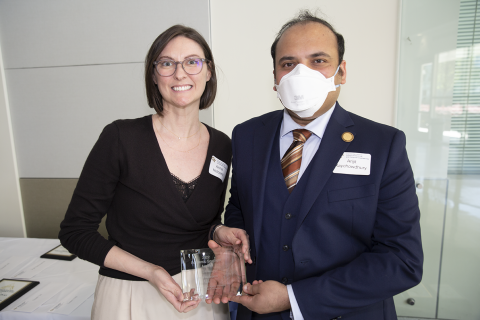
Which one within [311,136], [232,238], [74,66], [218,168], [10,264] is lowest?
[10,264]

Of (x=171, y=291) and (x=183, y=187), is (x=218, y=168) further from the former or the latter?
(x=171, y=291)

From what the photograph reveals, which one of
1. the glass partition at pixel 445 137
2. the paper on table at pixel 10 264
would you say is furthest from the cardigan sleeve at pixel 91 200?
the glass partition at pixel 445 137

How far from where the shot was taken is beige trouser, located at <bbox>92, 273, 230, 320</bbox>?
1195 millimetres

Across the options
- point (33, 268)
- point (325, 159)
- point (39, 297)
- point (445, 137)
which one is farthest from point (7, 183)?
point (445, 137)

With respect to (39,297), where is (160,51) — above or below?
above

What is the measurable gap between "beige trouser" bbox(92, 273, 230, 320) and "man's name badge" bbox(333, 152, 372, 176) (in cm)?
81

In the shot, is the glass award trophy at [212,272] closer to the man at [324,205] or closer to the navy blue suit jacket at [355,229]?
the man at [324,205]

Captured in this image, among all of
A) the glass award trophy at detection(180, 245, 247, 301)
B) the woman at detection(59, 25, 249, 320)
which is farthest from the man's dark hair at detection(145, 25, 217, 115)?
the glass award trophy at detection(180, 245, 247, 301)

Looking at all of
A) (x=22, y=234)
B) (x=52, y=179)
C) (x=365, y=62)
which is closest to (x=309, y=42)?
(x=365, y=62)

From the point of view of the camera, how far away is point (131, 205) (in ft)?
4.10

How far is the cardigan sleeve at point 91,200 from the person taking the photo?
3.84 ft

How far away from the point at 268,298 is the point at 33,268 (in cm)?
195

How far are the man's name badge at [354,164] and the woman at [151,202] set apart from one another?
46 centimetres

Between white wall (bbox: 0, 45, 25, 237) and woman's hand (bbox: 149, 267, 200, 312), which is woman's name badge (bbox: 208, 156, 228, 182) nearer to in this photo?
woman's hand (bbox: 149, 267, 200, 312)
